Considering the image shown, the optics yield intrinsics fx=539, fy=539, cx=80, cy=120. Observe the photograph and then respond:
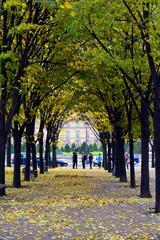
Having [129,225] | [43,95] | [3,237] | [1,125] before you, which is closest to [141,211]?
[129,225]

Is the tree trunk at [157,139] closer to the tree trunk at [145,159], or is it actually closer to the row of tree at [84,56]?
the row of tree at [84,56]

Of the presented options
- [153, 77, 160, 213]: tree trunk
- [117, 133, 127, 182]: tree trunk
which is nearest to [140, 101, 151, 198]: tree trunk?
[153, 77, 160, 213]: tree trunk

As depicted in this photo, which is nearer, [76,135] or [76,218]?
[76,218]

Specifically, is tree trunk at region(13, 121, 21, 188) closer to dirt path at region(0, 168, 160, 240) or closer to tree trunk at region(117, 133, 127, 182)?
dirt path at region(0, 168, 160, 240)

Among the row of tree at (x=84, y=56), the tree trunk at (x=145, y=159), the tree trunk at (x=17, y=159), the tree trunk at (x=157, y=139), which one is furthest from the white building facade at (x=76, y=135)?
the tree trunk at (x=157, y=139)

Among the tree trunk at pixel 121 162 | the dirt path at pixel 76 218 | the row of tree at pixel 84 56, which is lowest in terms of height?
the dirt path at pixel 76 218

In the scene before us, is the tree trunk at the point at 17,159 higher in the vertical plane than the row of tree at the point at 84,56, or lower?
lower

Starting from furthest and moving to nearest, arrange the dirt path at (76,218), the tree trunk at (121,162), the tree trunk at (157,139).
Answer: the tree trunk at (121,162), the tree trunk at (157,139), the dirt path at (76,218)

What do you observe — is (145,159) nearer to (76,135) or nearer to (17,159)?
(17,159)

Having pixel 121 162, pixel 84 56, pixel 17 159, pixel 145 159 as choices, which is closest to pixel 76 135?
pixel 121 162

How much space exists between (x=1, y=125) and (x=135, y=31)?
19.0ft

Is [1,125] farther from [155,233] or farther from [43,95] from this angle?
[155,233]

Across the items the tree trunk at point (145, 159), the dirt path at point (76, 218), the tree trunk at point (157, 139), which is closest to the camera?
the dirt path at point (76, 218)

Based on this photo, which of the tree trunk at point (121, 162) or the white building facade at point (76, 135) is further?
the white building facade at point (76, 135)
